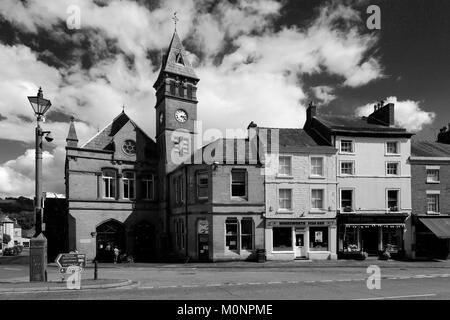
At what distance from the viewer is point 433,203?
30.4 meters

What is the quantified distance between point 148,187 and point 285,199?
13.2 metres

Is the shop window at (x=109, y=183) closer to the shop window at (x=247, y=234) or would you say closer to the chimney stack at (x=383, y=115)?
the shop window at (x=247, y=234)

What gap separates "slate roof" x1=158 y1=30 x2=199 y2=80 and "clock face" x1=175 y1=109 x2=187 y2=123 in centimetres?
368

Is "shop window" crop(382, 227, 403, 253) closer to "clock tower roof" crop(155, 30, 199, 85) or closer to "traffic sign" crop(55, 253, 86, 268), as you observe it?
"clock tower roof" crop(155, 30, 199, 85)

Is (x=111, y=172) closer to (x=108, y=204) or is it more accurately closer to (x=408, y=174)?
(x=108, y=204)

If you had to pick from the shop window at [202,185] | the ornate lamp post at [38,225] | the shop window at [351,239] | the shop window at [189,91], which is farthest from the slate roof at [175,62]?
the shop window at [351,239]

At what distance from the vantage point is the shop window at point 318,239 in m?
28.4

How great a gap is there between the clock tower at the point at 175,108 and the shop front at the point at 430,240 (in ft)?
68.8

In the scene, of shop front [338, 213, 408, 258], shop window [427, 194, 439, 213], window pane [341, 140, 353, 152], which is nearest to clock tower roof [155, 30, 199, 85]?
window pane [341, 140, 353, 152]

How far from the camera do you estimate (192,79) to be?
114ft

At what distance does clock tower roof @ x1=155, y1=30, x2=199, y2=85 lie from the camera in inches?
1323

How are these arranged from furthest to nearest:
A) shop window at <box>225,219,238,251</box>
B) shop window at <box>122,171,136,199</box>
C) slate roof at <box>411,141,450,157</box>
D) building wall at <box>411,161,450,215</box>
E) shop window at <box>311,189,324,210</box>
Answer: shop window at <box>122,171,136,199</box> < slate roof at <box>411,141,450,157</box> < building wall at <box>411,161,450,215</box> < shop window at <box>311,189,324,210</box> < shop window at <box>225,219,238,251</box>
